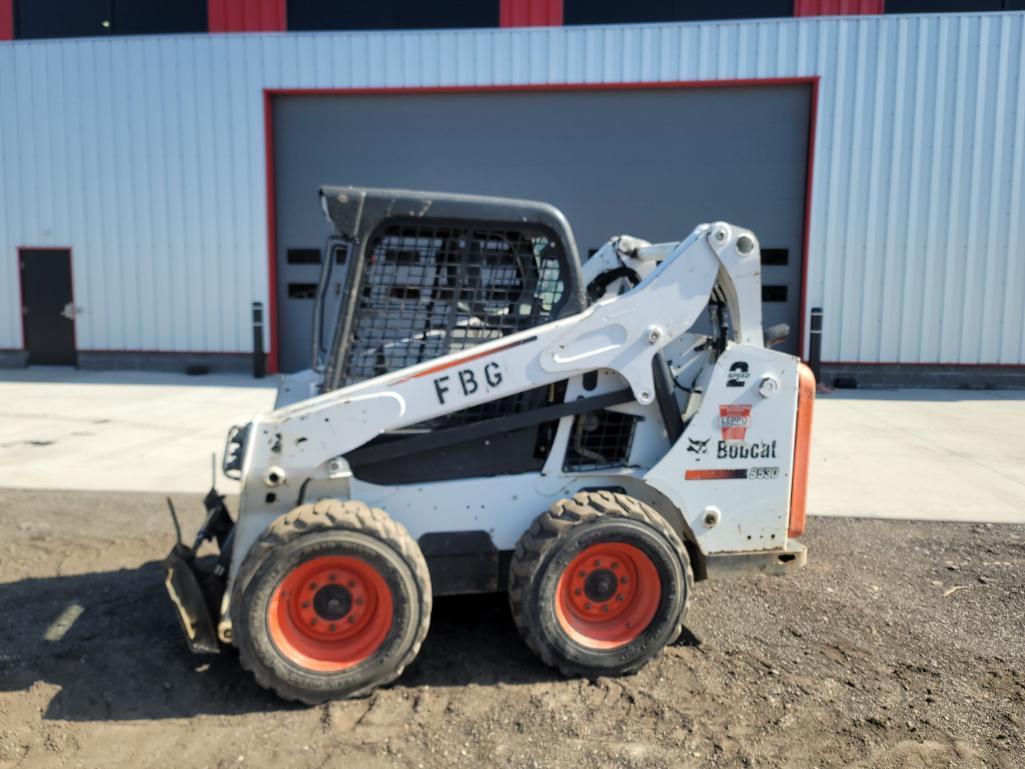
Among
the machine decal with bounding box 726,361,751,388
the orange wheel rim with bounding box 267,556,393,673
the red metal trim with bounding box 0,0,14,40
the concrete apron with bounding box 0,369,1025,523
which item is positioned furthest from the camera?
the red metal trim with bounding box 0,0,14,40

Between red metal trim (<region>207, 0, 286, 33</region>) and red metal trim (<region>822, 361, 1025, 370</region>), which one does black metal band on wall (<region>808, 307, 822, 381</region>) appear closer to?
red metal trim (<region>822, 361, 1025, 370</region>)

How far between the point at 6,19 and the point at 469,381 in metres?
14.8

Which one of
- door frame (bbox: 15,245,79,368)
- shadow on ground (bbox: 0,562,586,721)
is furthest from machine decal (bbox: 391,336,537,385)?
door frame (bbox: 15,245,79,368)

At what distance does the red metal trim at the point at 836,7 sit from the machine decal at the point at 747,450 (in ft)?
36.3

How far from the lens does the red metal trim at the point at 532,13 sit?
13.0m

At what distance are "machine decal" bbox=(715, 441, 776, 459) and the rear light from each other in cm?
16

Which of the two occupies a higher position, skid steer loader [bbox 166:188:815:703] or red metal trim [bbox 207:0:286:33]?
red metal trim [bbox 207:0:286:33]

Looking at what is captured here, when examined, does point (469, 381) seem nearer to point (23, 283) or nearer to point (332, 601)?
point (332, 601)

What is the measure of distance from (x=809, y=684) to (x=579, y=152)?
11050 mm

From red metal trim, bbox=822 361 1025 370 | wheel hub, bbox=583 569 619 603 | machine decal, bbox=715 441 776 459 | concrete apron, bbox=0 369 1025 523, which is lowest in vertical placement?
concrete apron, bbox=0 369 1025 523

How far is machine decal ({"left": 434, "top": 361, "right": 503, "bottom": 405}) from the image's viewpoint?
12.1 feet

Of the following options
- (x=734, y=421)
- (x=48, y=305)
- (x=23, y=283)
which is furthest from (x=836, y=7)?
(x=23, y=283)

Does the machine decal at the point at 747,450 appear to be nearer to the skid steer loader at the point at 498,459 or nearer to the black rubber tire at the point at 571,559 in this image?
the skid steer loader at the point at 498,459

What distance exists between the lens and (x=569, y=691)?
12.0 feet
